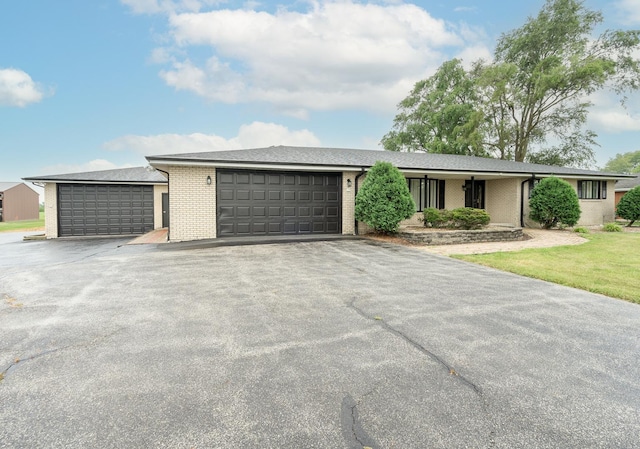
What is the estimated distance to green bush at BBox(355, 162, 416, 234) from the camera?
1019cm

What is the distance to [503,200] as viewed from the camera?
14.6 metres

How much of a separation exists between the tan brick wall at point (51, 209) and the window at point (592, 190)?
25329mm

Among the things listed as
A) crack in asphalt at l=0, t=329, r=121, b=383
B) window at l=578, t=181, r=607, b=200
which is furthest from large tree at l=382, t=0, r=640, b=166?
crack in asphalt at l=0, t=329, r=121, b=383

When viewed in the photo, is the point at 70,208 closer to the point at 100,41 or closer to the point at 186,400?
the point at 100,41

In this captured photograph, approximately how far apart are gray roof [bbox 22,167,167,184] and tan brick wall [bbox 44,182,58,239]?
0.52 metres

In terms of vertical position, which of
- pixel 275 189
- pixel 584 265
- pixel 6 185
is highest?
pixel 6 185

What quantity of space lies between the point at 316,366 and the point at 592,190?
64.2 ft

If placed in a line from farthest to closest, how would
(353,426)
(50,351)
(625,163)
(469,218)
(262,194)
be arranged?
(625,163) → (262,194) → (469,218) → (50,351) → (353,426)

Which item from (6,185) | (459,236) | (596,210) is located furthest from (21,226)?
(596,210)

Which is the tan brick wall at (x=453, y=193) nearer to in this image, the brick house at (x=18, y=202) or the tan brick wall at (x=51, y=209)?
the tan brick wall at (x=51, y=209)

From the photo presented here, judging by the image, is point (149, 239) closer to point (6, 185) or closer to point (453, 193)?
point (453, 193)

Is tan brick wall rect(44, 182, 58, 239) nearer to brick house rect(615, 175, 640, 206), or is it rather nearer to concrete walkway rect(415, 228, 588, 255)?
concrete walkway rect(415, 228, 588, 255)

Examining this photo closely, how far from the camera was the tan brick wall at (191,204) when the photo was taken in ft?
32.5

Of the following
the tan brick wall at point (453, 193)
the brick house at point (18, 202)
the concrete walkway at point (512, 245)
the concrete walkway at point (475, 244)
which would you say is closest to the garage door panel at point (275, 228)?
the concrete walkway at point (475, 244)
